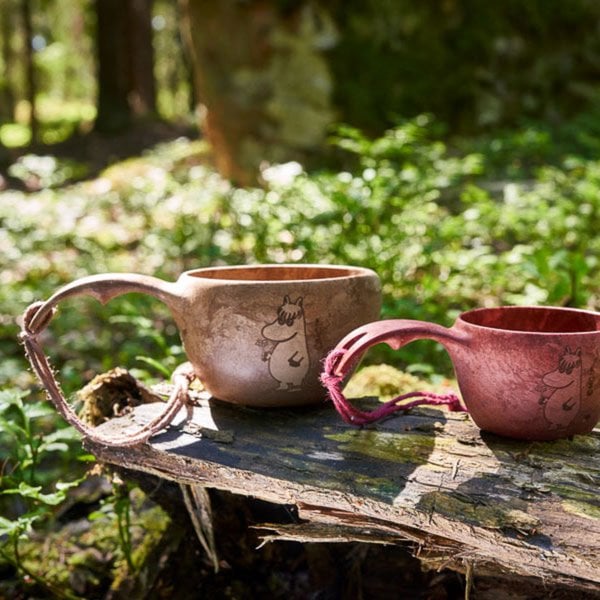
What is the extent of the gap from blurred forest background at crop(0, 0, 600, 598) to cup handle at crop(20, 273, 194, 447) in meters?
0.22

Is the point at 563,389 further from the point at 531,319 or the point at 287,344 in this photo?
the point at 287,344

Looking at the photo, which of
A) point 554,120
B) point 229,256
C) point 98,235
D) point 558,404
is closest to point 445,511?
point 558,404

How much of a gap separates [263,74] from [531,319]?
5.53 m

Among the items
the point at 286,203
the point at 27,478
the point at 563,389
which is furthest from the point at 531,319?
the point at 286,203

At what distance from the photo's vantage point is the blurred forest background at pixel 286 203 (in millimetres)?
2066

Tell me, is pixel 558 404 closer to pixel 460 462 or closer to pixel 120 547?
pixel 460 462

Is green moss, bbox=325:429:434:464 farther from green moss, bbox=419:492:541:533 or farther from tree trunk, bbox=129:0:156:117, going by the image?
tree trunk, bbox=129:0:156:117

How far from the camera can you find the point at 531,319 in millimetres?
1703

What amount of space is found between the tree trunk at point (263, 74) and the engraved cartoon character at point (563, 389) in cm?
538

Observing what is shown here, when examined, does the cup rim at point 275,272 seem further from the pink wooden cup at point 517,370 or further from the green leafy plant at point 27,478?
the green leafy plant at point 27,478

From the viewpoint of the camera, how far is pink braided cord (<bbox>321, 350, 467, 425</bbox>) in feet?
4.70

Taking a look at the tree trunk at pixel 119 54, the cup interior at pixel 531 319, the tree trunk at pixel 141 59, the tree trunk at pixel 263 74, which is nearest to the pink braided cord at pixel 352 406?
the cup interior at pixel 531 319

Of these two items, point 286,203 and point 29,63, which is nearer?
point 286,203

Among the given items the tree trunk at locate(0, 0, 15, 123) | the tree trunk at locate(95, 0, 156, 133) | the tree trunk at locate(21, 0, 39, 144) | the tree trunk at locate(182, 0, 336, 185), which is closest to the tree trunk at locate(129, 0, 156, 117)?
the tree trunk at locate(95, 0, 156, 133)
